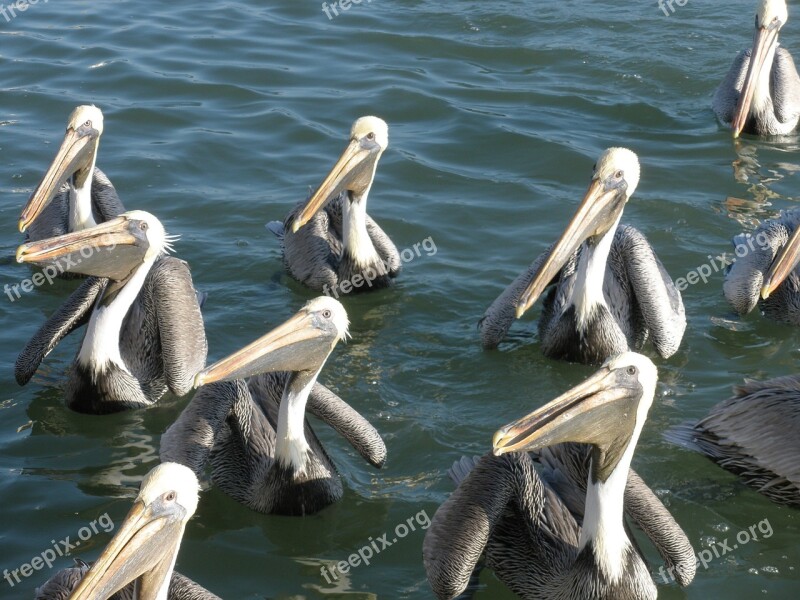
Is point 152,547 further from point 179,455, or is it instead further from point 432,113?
point 432,113

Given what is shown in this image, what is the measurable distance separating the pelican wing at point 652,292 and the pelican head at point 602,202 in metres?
0.38

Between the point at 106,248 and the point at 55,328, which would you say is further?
the point at 55,328

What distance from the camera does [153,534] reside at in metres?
4.91

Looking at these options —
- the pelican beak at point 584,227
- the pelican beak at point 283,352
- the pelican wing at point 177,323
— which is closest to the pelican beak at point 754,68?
the pelican beak at point 584,227

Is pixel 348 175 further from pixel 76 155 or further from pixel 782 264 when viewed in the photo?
pixel 782 264

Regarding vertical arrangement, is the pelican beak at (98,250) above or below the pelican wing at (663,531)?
above

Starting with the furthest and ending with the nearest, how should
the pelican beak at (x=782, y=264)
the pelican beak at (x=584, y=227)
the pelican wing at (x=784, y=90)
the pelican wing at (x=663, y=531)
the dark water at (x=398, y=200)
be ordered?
the pelican wing at (x=784, y=90)
the pelican beak at (x=782, y=264)
the pelican beak at (x=584, y=227)
the dark water at (x=398, y=200)
the pelican wing at (x=663, y=531)

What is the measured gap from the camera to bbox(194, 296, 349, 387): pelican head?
5957 millimetres

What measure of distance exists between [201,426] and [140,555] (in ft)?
4.63

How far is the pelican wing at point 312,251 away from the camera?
903 cm

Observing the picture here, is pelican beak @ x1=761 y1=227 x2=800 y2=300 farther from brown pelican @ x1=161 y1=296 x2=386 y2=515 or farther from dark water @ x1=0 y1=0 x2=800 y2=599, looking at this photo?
brown pelican @ x1=161 y1=296 x2=386 y2=515

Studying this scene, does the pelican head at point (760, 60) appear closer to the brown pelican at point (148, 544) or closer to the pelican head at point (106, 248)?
the pelican head at point (106, 248)

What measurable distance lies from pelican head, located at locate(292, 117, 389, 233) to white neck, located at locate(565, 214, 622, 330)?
1868 mm

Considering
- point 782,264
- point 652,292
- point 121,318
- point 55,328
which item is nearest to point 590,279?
point 652,292
